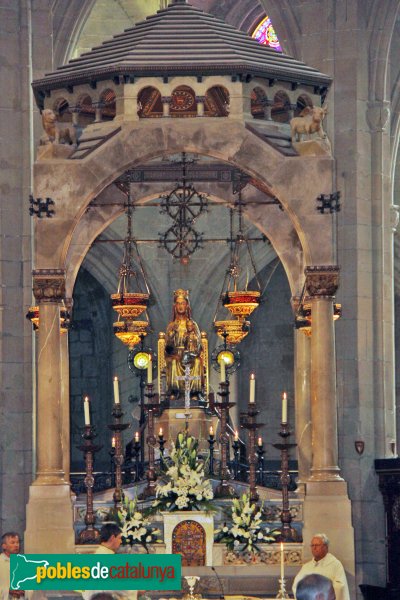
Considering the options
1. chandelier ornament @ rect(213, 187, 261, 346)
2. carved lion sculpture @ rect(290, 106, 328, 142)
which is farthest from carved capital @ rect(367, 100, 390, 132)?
carved lion sculpture @ rect(290, 106, 328, 142)

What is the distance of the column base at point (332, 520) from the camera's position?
2536 cm

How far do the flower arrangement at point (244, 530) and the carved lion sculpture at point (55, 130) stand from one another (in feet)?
14.5

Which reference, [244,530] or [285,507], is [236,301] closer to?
[285,507]

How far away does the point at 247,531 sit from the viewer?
25438 millimetres

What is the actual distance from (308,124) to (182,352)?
484cm

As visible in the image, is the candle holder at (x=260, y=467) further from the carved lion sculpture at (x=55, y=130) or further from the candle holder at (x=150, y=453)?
the carved lion sculpture at (x=55, y=130)

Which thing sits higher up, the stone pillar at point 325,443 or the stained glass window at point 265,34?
the stained glass window at point 265,34

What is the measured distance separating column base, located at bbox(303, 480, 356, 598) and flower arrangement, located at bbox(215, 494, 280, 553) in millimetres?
473

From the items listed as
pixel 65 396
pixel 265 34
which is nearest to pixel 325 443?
pixel 65 396

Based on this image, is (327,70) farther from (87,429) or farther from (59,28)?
(87,429)

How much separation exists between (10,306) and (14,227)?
114cm

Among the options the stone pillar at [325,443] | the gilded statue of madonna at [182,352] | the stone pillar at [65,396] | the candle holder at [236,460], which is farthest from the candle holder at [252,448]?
the gilded statue of madonna at [182,352]

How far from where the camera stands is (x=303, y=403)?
28250mm

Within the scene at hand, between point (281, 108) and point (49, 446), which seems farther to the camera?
point (281, 108)
